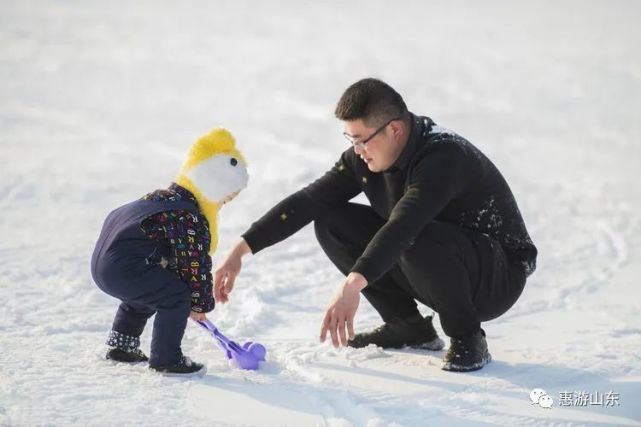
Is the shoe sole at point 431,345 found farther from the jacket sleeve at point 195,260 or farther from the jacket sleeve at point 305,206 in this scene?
the jacket sleeve at point 195,260

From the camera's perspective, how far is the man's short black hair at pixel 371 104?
291 cm

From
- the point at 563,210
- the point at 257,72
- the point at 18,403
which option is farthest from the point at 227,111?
the point at 18,403

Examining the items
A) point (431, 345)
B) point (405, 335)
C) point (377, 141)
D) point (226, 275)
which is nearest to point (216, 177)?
point (226, 275)

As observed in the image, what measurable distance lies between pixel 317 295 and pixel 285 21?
11381mm

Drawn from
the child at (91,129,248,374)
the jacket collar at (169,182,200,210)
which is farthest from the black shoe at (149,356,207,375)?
the jacket collar at (169,182,200,210)

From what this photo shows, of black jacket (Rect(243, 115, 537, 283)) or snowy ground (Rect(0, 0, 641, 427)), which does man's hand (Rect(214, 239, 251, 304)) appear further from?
snowy ground (Rect(0, 0, 641, 427))

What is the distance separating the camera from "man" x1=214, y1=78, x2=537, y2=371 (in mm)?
2734

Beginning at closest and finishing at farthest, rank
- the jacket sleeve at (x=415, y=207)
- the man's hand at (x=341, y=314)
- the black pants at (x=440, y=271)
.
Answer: the man's hand at (x=341, y=314) → the jacket sleeve at (x=415, y=207) → the black pants at (x=440, y=271)

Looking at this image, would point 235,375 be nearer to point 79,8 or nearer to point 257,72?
point 257,72

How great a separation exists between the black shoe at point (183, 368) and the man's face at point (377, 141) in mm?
991

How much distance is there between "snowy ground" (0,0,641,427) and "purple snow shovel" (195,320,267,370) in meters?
0.05

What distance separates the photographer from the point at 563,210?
6246 mm

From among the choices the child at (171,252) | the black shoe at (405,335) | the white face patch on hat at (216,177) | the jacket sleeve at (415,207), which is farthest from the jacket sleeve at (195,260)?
the black shoe at (405,335)

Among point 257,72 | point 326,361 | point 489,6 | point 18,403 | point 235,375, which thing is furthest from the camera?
point 489,6
